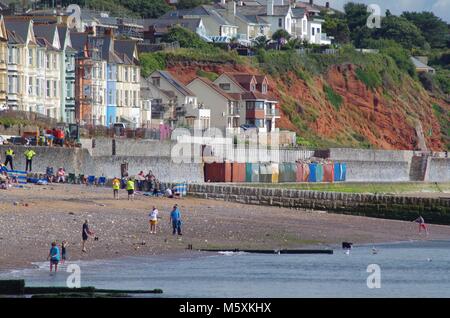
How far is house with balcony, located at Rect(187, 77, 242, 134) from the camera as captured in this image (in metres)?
93.1

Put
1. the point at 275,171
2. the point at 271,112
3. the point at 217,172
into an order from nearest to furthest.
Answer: the point at 217,172 < the point at 275,171 < the point at 271,112

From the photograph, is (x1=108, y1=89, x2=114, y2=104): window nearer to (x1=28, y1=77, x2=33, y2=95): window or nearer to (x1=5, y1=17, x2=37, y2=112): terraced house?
(x1=5, y1=17, x2=37, y2=112): terraced house

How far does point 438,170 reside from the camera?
92.6m

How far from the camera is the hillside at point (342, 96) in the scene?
105 m

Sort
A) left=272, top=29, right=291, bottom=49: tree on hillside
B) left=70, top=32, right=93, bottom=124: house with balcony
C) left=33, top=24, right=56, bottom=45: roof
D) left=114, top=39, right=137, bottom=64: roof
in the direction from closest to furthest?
left=33, top=24, right=56, bottom=45: roof, left=70, top=32, right=93, bottom=124: house with balcony, left=114, top=39, right=137, bottom=64: roof, left=272, top=29, right=291, bottom=49: tree on hillside

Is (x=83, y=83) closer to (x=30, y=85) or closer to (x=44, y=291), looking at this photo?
(x=30, y=85)

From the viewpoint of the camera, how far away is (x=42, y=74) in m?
74.1

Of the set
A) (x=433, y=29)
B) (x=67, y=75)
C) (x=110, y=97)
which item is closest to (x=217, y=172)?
(x=67, y=75)

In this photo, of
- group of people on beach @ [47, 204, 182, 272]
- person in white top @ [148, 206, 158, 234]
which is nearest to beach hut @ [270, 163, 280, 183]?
group of people on beach @ [47, 204, 182, 272]

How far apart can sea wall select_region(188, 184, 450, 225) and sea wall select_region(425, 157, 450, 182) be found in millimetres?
35413

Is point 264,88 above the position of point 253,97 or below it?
above

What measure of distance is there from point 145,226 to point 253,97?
5383cm
